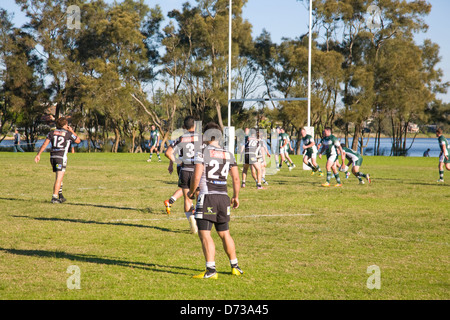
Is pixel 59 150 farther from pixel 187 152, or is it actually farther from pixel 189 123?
pixel 189 123

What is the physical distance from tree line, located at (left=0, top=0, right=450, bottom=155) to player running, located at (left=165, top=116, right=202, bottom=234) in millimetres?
40110

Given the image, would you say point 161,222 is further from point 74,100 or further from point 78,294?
point 74,100

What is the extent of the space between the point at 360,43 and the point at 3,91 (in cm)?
3872

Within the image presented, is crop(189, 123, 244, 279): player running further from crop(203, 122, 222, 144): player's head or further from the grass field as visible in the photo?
the grass field

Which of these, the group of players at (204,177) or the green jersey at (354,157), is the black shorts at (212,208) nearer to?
the group of players at (204,177)

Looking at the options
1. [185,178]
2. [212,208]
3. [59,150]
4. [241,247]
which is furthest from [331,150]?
[212,208]

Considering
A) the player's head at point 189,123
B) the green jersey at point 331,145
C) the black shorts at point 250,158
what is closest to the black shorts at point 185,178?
the player's head at point 189,123

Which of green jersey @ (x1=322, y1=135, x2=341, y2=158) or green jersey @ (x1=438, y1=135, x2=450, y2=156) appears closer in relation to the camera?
green jersey @ (x1=322, y1=135, x2=341, y2=158)

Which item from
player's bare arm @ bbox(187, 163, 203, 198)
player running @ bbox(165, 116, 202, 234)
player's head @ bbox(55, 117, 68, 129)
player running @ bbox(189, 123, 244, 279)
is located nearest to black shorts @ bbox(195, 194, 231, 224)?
player running @ bbox(189, 123, 244, 279)

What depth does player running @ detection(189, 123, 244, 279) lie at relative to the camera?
6.39m

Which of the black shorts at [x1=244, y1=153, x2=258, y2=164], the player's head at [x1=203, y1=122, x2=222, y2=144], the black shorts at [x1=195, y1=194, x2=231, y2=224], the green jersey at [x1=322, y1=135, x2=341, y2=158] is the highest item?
the player's head at [x1=203, y1=122, x2=222, y2=144]

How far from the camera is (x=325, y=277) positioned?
21.5ft

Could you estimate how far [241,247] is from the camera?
838cm

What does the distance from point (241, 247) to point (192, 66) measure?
5028 cm
